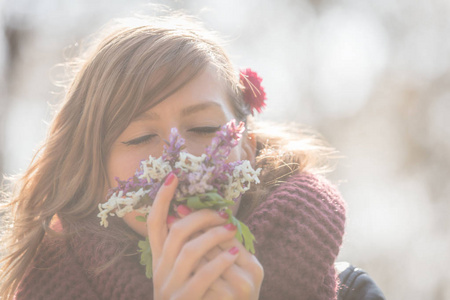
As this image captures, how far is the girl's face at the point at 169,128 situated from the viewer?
264 cm

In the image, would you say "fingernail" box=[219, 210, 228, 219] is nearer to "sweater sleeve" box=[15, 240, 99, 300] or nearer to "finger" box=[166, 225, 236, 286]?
"finger" box=[166, 225, 236, 286]

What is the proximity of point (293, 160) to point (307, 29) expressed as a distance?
994 centimetres

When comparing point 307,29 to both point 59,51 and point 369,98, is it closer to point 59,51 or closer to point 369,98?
point 369,98

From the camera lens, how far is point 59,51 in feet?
32.9

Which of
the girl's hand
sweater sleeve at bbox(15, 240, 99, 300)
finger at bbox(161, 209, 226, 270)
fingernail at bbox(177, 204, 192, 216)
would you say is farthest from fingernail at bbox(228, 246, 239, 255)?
sweater sleeve at bbox(15, 240, 99, 300)

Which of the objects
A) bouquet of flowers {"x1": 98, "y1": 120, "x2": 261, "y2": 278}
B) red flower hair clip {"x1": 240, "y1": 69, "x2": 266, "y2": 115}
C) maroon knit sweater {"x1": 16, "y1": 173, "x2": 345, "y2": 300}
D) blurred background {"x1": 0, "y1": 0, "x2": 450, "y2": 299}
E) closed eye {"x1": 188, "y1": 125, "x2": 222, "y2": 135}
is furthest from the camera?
blurred background {"x1": 0, "y1": 0, "x2": 450, "y2": 299}

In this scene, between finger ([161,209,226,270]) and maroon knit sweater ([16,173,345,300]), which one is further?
maroon knit sweater ([16,173,345,300])

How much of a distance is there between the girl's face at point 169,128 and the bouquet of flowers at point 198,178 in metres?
0.52

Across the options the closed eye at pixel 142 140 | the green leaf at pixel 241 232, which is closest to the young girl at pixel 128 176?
the closed eye at pixel 142 140

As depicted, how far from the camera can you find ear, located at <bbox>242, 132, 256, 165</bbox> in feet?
10.6

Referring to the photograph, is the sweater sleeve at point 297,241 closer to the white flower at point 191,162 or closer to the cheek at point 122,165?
the cheek at point 122,165

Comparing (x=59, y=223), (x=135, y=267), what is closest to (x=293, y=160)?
(x=135, y=267)

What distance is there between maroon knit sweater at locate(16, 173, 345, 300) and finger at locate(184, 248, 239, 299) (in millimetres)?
570

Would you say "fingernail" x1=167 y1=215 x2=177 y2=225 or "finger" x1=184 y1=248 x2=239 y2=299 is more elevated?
"fingernail" x1=167 y1=215 x2=177 y2=225
